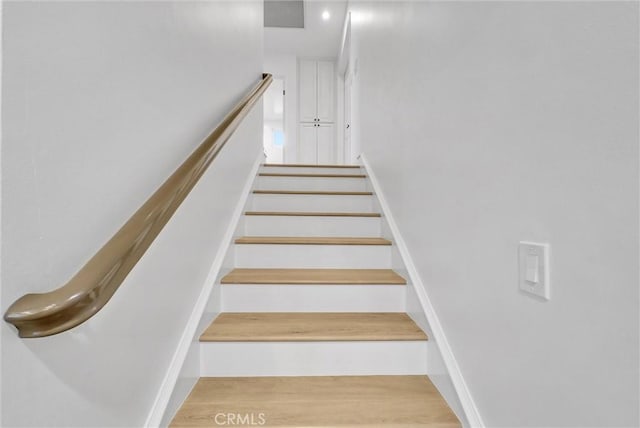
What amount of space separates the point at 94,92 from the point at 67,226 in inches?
11.2

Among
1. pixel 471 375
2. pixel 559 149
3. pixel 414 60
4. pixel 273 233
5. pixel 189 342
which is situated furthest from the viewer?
pixel 273 233

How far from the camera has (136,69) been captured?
0.83 meters

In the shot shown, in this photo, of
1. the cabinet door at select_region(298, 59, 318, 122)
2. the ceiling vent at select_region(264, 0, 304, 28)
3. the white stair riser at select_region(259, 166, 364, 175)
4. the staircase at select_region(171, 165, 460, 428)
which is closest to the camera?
the staircase at select_region(171, 165, 460, 428)

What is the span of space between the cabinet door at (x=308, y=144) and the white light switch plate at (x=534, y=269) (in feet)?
17.4

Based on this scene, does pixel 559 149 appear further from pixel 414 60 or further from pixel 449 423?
pixel 414 60

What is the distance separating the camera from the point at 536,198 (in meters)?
0.72

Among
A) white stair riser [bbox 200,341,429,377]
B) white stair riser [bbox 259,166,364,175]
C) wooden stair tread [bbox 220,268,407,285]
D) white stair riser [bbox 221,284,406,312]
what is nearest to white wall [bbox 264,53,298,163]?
white stair riser [bbox 259,166,364,175]

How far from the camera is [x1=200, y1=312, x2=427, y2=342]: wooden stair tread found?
4.09 ft

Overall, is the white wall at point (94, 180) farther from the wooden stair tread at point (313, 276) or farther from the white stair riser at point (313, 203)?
the white stair riser at point (313, 203)

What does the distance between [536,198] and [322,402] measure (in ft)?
2.91

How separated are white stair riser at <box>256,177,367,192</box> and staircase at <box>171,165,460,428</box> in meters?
0.85

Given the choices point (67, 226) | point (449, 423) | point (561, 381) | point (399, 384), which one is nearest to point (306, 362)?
point (399, 384)

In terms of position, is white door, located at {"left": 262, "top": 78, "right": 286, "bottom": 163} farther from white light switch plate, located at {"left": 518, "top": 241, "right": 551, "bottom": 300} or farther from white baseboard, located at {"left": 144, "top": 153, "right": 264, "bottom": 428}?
white light switch plate, located at {"left": 518, "top": 241, "right": 551, "bottom": 300}

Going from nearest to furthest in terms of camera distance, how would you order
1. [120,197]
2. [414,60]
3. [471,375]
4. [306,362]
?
[120,197] < [471,375] < [306,362] < [414,60]
